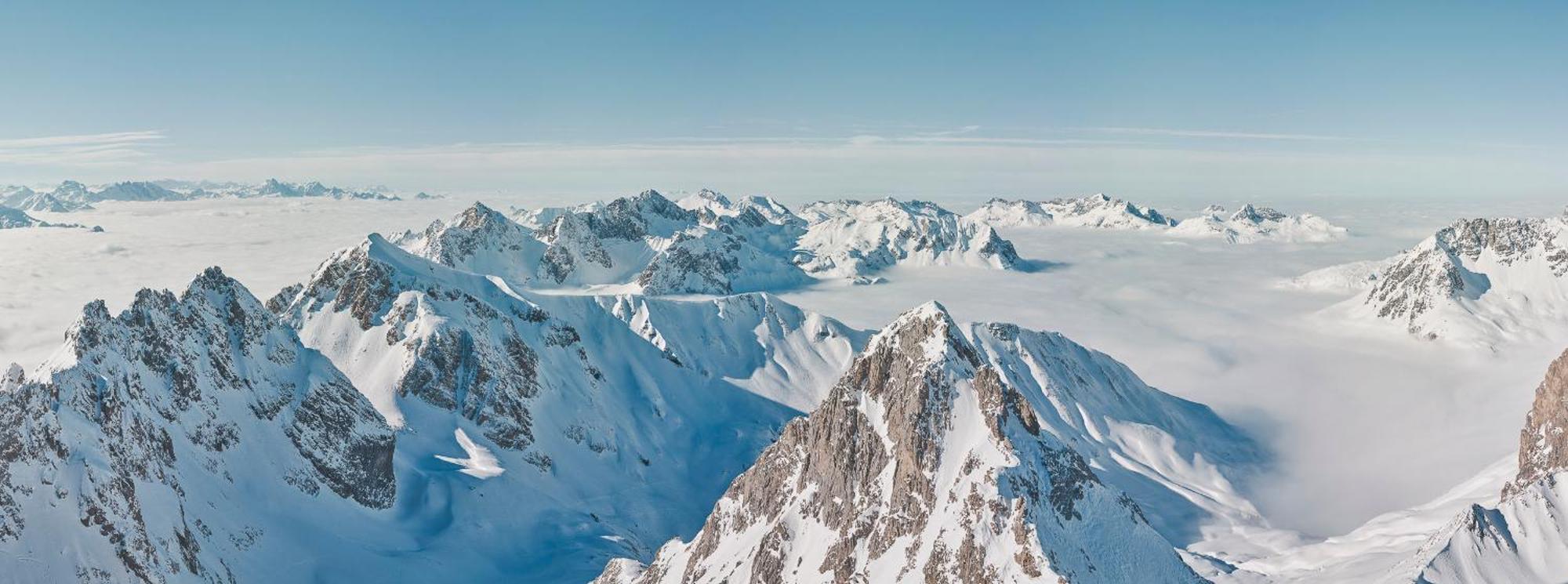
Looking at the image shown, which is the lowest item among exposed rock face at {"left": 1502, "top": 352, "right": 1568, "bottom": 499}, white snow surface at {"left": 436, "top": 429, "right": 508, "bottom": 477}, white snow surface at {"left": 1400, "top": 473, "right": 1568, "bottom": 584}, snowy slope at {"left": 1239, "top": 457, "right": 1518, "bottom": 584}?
snowy slope at {"left": 1239, "top": 457, "right": 1518, "bottom": 584}

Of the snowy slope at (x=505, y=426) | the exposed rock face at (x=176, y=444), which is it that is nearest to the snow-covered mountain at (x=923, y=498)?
the snowy slope at (x=505, y=426)

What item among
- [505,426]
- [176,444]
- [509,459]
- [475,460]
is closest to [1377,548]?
[509,459]

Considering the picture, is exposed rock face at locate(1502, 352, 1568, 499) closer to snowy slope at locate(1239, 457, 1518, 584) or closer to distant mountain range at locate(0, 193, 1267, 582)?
snowy slope at locate(1239, 457, 1518, 584)

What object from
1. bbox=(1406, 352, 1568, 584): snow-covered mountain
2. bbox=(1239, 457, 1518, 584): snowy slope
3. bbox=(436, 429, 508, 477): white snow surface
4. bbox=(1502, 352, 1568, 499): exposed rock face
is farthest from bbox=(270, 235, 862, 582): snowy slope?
bbox=(1502, 352, 1568, 499): exposed rock face

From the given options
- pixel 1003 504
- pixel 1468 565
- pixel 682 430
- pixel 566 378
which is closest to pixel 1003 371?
pixel 682 430

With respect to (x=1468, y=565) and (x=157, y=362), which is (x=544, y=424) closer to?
(x=157, y=362)
